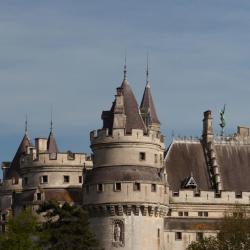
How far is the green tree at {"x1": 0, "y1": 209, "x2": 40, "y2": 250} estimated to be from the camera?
278ft

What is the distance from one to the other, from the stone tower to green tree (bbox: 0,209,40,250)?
814 centimetres

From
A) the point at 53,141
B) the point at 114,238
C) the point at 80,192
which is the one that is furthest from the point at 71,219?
the point at 53,141

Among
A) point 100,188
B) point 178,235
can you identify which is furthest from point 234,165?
point 100,188

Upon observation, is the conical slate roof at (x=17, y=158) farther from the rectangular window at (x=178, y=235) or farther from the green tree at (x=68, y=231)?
the green tree at (x=68, y=231)

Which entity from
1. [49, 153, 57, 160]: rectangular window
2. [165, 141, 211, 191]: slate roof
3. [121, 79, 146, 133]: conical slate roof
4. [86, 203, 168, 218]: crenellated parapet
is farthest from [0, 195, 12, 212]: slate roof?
[121, 79, 146, 133]: conical slate roof

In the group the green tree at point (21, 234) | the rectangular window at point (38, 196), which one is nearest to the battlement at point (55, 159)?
the rectangular window at point (38, 196)

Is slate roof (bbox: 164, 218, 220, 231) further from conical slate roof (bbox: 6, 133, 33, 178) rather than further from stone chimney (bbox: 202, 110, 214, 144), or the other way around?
conical slate roof (bbox: 6, 133, 33, 178)

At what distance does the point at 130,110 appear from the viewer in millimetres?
97750

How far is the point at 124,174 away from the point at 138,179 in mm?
1073

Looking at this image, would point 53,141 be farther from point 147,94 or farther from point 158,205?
point 158,205

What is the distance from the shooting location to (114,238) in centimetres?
9488

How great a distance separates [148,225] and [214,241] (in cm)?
692

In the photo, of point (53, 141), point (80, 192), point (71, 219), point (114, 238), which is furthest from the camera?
point (53, 141)

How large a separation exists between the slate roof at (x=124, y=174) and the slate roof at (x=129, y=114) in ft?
9.60
